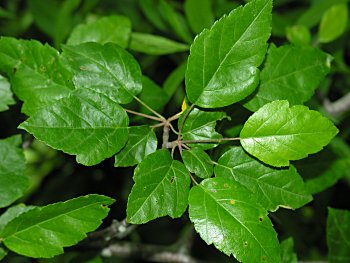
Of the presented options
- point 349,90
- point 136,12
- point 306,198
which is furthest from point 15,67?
point 349,90

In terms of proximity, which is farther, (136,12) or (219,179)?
(136,12)

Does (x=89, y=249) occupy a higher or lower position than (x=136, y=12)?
lower

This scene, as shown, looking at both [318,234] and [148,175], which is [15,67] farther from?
[318,234]

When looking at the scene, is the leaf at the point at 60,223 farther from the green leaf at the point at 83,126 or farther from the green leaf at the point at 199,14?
the green leaf at the point at 199,14

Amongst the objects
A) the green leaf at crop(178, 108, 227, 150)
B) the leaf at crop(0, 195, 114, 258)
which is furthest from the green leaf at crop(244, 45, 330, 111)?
the leaf at crop(0, 195, 114, 258)

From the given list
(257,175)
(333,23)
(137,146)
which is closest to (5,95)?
(137,146)

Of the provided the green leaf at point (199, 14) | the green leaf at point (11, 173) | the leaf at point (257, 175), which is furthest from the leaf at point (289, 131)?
the green leaf at point (199, 14)
